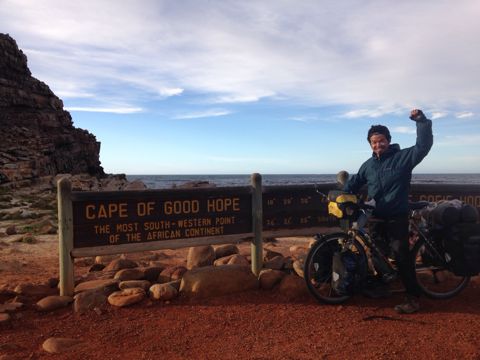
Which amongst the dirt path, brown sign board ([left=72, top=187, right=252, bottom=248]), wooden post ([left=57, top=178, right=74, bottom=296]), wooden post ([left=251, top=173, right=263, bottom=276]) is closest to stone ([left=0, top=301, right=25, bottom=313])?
the dirt path

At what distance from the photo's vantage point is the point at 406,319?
489cm

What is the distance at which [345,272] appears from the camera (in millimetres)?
5223

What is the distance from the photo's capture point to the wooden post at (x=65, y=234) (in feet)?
19.1

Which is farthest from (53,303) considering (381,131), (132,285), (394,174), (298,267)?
(381,131)

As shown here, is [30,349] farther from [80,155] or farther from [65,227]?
[80,155]

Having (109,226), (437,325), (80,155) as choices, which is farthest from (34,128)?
(437,325)

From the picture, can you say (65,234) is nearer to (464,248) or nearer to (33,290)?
(33,290)

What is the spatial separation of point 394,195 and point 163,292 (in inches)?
135

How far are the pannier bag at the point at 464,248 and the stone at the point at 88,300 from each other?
474 centimetres

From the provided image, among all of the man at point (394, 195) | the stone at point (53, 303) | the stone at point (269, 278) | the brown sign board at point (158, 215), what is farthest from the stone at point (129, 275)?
the man at point (394, 195)

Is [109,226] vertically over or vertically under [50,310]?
over

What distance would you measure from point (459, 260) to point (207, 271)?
3441mm

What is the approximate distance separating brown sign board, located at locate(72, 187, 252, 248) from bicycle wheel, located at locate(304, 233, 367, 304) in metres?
1.82

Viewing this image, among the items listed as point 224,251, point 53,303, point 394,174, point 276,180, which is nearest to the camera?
point 394,174
